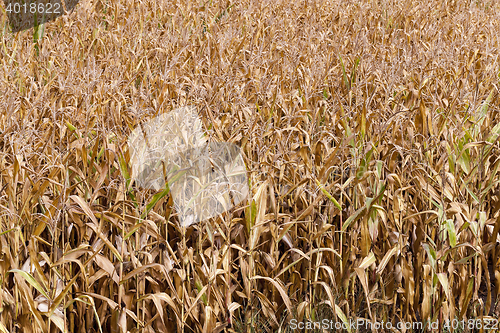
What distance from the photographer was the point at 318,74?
9.94 feet

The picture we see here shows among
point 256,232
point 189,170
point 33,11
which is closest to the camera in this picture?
point 256,232

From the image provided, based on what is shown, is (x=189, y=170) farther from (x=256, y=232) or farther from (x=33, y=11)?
(x=33, y=11)

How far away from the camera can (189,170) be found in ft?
6.34

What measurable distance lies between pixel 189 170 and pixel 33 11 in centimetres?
326

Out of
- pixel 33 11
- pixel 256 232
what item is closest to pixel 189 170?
pixel 256 232

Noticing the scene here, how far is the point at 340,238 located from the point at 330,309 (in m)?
0.27

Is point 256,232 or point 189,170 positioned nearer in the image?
point 256,232

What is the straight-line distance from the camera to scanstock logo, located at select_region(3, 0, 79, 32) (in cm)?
420

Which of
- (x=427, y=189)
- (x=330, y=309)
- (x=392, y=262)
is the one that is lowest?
(x=330, y=309)

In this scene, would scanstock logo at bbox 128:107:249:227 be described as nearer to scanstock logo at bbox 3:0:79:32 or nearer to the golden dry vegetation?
the golden dry vegetation

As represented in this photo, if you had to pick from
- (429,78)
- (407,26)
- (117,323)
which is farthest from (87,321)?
(407,26)

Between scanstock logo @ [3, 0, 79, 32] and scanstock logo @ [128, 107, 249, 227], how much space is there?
98.7 inches

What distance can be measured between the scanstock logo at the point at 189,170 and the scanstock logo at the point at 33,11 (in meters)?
2.51

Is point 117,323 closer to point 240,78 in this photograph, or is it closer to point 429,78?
point 240,78
